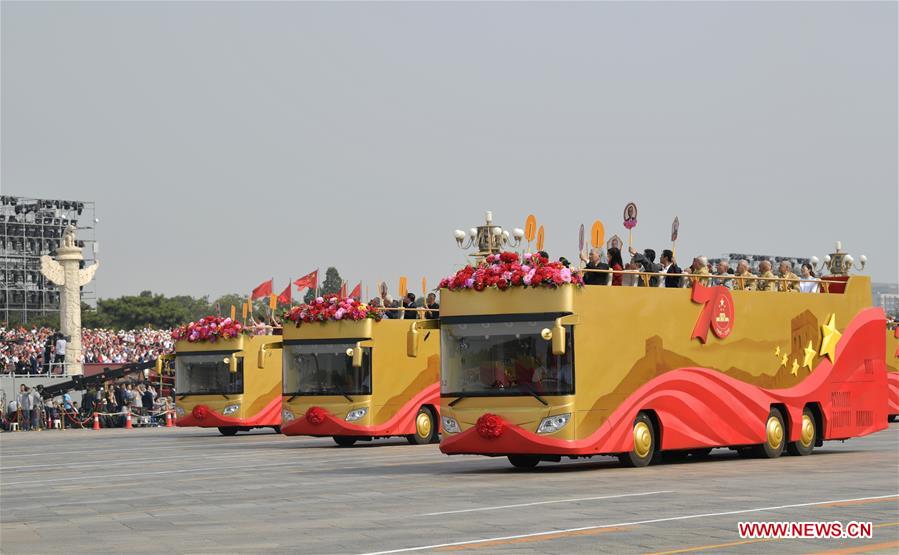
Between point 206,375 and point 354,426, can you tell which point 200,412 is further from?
point 354,426

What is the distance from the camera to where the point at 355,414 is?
101 ft

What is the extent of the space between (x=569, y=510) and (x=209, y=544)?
4023 mm

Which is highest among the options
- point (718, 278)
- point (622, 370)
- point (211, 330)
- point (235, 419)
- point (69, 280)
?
point (69, 280)

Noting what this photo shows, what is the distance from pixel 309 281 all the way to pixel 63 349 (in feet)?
67.1

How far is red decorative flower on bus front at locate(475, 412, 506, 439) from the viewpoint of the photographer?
21562 mm

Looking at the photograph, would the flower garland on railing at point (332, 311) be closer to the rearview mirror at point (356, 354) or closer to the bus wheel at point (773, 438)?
the rearview mirror at point (356, 354)

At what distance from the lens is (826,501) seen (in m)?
15.8

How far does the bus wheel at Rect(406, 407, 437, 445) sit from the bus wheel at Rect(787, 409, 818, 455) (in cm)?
903

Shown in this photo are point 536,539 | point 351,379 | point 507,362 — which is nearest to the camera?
point 536,539

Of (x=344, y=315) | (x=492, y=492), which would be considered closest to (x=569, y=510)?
(x=492, y=492)

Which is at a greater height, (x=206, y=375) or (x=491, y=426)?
(x=206, y=375)

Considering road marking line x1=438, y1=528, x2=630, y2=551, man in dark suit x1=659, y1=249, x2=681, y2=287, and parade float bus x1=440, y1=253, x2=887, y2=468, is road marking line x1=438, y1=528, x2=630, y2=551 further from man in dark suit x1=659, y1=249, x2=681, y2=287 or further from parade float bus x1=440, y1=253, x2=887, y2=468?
man in dark suit x1=659, y1=249, x2=681, y2=287

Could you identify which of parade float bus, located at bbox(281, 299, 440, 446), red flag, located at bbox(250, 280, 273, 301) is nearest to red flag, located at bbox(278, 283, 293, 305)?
red flag, located at bbox(250, 280, 273, 301)

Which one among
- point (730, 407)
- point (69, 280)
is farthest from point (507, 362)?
point (69, 280)
